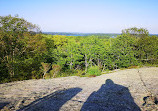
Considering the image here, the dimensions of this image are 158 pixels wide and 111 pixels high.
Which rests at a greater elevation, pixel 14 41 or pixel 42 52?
pixel 14 41

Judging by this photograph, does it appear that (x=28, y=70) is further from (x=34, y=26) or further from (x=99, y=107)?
(x=99, y=107)

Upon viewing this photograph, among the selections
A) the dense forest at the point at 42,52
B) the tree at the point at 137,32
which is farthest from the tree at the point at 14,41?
the tree at the point at 137,32

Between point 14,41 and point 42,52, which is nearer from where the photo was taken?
point 14,41

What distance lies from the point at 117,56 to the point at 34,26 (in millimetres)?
22243

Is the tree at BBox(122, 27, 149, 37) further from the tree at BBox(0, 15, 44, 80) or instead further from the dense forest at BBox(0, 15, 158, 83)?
the tree at BBox(0, 15, 44, 80)

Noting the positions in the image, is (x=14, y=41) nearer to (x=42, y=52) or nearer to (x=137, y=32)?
(x=42, y=52)

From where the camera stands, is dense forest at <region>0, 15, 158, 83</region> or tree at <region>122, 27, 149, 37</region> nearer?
dense forest at <region>0, 15, 158, 83</region>

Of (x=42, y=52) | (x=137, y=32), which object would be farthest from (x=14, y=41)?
(x=137, y=32)

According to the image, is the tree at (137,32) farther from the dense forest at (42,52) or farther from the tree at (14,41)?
the tree at (14,41)

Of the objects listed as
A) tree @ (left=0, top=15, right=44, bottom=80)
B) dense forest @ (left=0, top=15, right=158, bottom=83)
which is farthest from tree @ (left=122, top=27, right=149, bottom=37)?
tree @ (left=0, top=15, right=44, bottom=80)

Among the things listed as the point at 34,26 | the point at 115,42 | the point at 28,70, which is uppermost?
the point at 34,26

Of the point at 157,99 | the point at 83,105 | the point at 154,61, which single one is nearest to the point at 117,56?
the point at 154,61

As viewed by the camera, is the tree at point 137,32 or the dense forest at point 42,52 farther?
the tree at point 137,32

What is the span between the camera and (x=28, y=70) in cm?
2534
